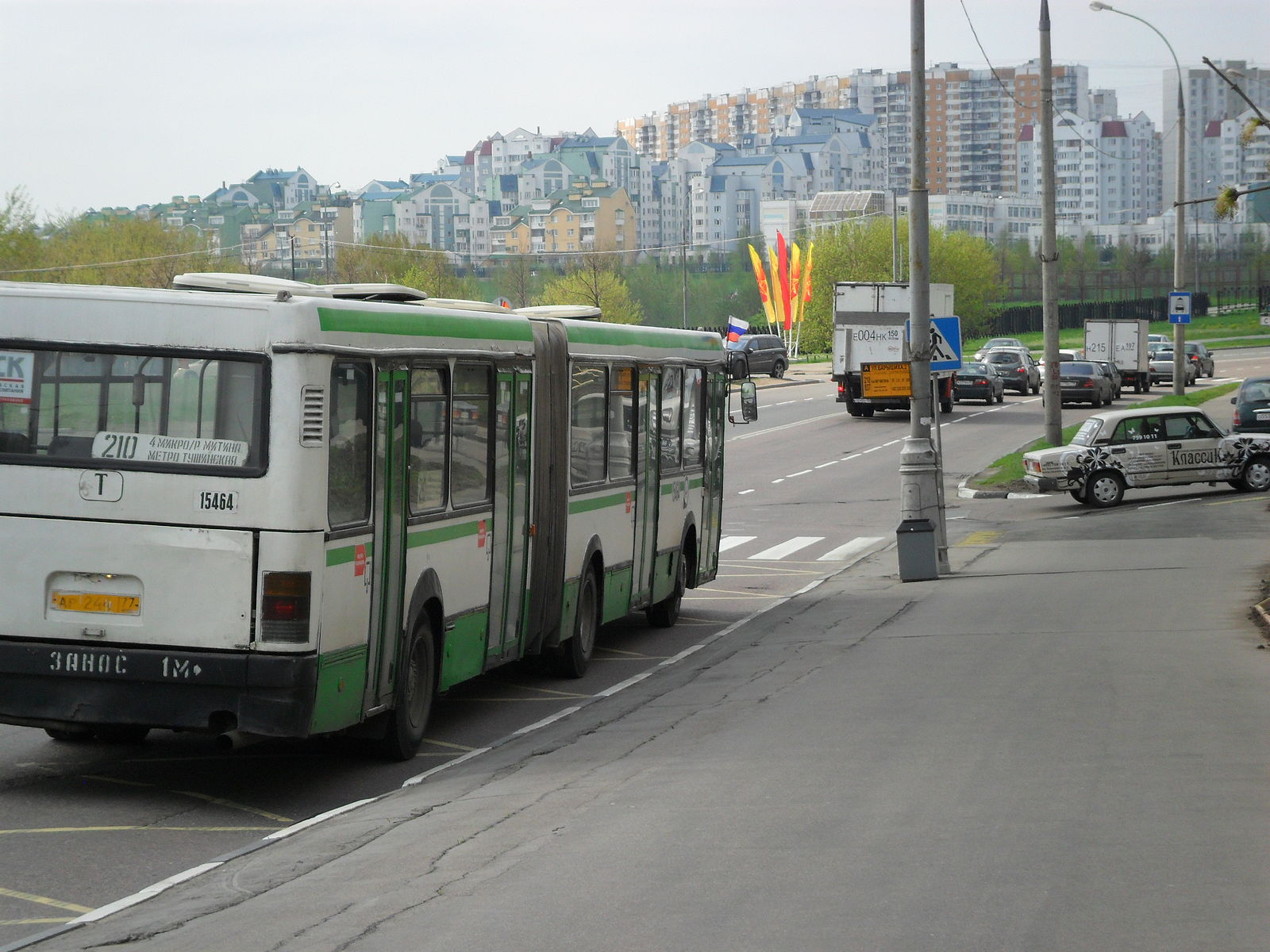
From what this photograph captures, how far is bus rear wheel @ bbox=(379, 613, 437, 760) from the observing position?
33.1 ft

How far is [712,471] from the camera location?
1761cm

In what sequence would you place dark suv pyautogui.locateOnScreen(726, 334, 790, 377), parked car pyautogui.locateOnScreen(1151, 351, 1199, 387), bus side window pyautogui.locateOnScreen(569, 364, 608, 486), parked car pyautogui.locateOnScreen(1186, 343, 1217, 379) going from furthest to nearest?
dark suv pyautogui.locateOnScreen(726, 334, 790, 377)
parked car pyautogui.locateOnScreen(1186, 343, 1217, 379)
parked car pyautogui.locateOnScreen(1151, 351, 1199, 387)
bus side window pyautogui.locateOnScreen(569, 364, 608, 486)

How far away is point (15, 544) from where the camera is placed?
8.89 m

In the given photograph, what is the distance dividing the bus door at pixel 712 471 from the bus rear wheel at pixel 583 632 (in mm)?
3339

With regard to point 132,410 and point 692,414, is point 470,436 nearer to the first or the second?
point 132,410

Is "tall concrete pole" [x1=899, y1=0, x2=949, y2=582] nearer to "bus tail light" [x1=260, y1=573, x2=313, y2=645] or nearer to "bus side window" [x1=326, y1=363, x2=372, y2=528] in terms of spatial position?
"bus side window" [x1=326, y1=363, x2=372, y2=528]

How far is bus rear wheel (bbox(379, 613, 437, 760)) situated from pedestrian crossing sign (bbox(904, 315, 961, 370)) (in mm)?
12211

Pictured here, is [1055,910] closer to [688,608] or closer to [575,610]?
[575,610]

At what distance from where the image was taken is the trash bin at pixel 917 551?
1991cm

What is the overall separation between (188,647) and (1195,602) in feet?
35.5

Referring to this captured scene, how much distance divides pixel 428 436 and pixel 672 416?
19.5ft

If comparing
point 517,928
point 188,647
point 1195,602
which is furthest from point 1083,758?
point 1195,602

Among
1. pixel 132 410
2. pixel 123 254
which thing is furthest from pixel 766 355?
pixel 132 410

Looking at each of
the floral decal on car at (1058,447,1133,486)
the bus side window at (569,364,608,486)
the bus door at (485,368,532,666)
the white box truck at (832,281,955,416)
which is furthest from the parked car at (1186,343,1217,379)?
the bus door at (485,368,532,666)
